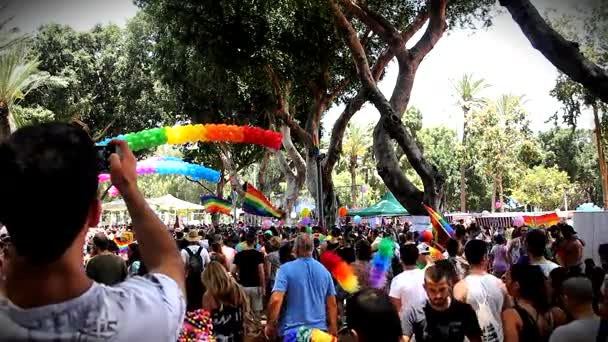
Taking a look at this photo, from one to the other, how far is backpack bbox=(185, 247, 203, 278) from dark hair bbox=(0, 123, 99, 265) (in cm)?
640

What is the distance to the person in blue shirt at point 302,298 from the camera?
586 cm

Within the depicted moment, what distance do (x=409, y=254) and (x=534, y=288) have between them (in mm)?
1676

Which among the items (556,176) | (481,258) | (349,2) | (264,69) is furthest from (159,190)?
(481,258)

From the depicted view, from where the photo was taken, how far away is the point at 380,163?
12508mm

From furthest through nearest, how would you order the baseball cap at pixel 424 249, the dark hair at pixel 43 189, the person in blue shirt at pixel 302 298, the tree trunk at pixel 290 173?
the tree trunk at pixel 290 173
the baseball cap at pixel 424 249
the person in blue shirt at pixel 302 298
the dark hair at pixel 43 189

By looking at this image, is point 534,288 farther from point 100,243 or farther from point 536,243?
point 100,243

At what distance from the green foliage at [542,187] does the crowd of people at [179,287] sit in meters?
50.3

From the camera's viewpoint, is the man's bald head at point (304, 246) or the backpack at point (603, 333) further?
the man's bald head at point (304, 246)

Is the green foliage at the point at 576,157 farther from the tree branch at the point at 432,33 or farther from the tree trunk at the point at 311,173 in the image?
the tree branch at the point at 432,33

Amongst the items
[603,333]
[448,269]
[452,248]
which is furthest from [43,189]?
[452,248]

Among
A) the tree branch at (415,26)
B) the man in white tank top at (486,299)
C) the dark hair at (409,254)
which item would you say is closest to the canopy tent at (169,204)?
the tree branch at (415,26)

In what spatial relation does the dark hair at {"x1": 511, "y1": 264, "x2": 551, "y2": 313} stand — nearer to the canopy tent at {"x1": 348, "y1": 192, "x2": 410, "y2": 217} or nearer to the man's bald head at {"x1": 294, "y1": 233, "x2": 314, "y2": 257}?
the man's bald head at {"x1": 294, "y1": 233, "x2": 314, "y2": 257}

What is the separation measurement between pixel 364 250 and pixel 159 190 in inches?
3499

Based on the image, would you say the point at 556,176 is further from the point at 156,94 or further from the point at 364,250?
the point at 364,250
